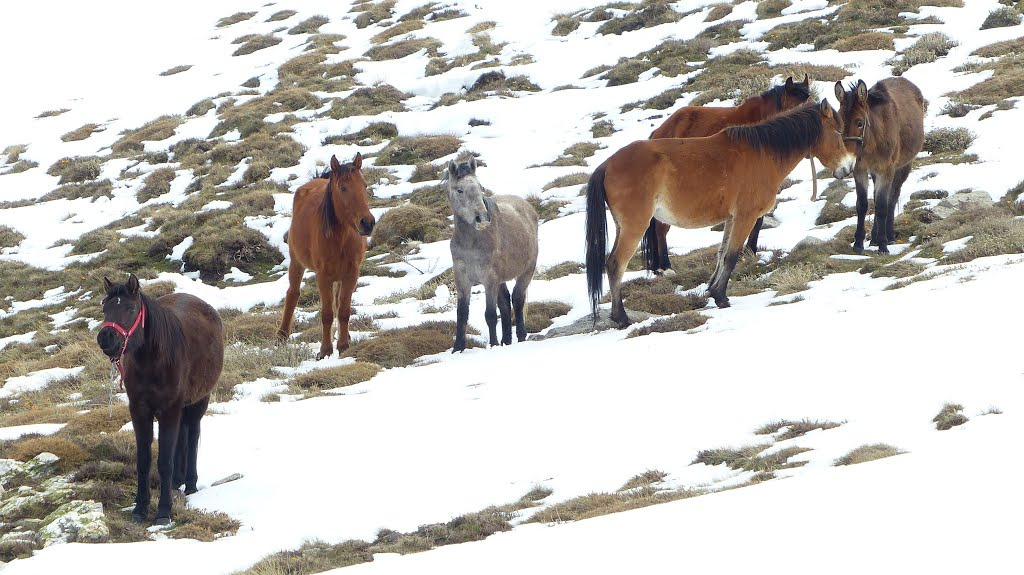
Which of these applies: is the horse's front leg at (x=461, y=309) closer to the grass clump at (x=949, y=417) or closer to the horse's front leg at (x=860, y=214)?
the horse's front leg at (x=860, y=214)

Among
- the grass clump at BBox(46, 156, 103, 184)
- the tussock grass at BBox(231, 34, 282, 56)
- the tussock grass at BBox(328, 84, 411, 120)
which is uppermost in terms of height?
the tussock grass at BBox(231, 34, 282, 56)

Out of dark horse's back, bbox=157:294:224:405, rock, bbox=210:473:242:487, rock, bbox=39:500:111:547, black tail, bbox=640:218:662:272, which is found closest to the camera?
rock, bbox=39:500:111:547

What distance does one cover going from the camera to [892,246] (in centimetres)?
1191

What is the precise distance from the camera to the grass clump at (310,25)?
38.0 m

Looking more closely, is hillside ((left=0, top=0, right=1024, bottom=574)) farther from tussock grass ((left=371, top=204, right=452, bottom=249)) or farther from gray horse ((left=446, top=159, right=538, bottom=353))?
gray horse ((left=446, top=159, right=538, bottom=353))

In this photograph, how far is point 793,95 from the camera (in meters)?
12.6

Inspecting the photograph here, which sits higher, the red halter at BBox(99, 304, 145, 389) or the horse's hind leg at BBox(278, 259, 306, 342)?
the red halter at BBox(99, 304, 145, 389)

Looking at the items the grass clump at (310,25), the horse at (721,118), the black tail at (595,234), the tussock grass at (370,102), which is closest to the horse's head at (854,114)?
the horse at (721,118)

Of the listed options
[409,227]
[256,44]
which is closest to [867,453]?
[409,227]

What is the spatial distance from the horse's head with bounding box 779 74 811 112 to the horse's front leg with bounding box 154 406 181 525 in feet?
30.7

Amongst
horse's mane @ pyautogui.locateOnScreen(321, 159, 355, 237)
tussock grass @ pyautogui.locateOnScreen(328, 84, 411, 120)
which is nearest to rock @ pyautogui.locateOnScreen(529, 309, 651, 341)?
horse's mane @ pyautogui.locateOnScreen(321, 159, 355, 237)

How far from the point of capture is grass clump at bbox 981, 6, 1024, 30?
2170cm

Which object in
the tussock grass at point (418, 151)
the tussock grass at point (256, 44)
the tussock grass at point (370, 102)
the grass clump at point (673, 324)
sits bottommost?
the tussock grass at point (418, 151)

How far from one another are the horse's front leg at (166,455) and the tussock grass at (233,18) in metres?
41.2
